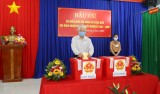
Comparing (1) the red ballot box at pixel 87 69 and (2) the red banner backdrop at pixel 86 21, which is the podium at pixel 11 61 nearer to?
(2) the red banner backdrop at pixel 86 21

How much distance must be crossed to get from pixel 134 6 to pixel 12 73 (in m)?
4.29

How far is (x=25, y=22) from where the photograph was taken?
500 centimetres

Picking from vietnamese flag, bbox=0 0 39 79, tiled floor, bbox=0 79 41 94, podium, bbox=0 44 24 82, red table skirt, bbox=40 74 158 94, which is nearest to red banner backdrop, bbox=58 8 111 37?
vietnamese flag, bbox=0 0 39 79

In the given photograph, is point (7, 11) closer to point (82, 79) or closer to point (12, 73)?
point (12, 73)

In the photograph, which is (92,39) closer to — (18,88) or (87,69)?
(18,88)

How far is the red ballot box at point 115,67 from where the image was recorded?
2.37 m

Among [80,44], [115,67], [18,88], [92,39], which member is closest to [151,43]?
[92,39]

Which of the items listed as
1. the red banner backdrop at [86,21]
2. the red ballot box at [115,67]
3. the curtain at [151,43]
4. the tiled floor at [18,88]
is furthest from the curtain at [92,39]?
the red ballot box at [115,67]

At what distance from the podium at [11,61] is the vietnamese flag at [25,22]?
44 centimetres

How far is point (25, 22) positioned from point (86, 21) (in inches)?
70.5

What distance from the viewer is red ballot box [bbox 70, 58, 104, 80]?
7.24 ft

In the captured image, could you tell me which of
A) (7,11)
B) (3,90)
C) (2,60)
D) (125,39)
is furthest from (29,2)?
(125,39)

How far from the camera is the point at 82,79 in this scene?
2.22 m

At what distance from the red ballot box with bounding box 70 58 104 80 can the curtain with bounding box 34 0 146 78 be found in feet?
9.94
